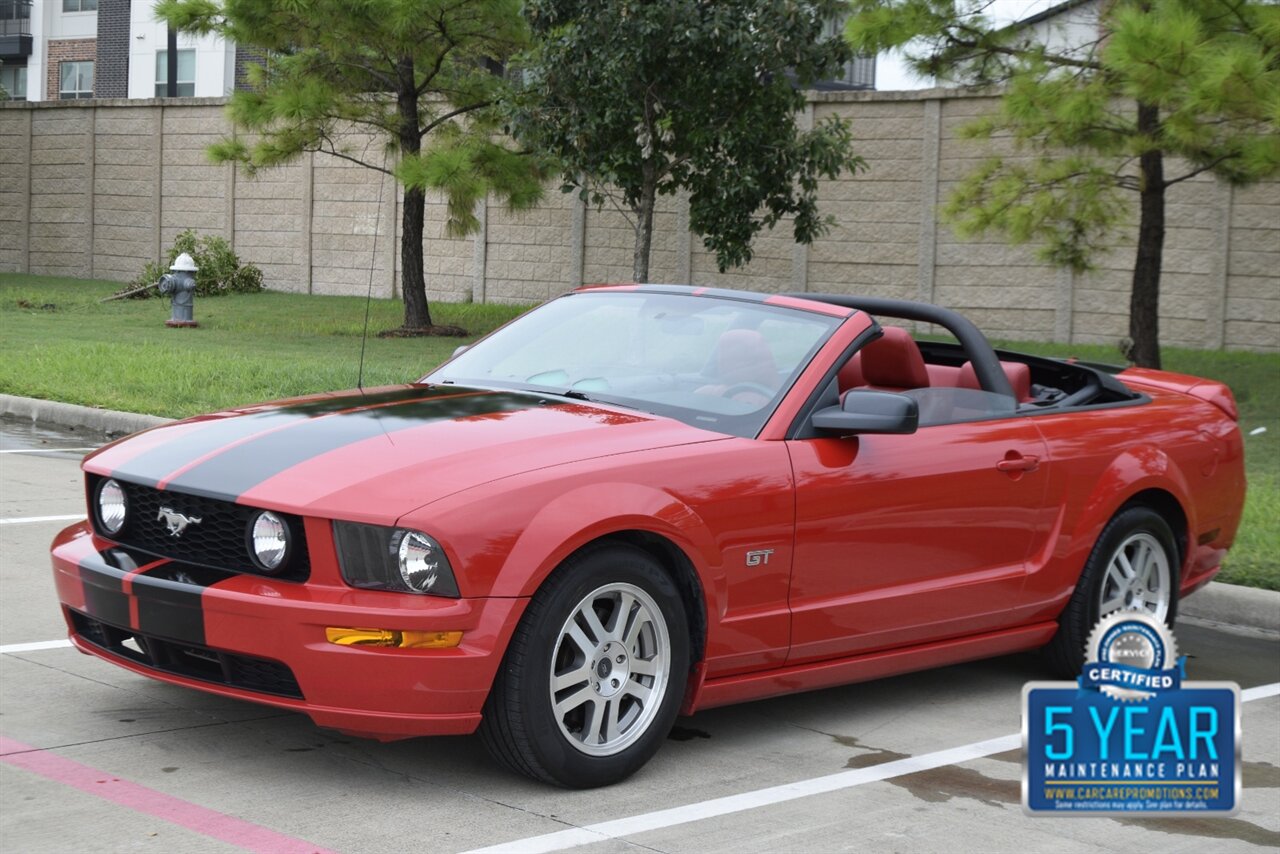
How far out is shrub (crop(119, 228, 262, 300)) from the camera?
27688 millimetres

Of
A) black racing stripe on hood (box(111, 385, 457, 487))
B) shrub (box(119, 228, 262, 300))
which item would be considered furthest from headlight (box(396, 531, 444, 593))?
shrub (box(119, 228, 262, 300))

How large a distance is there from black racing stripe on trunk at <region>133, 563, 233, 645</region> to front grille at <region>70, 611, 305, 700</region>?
3 cm

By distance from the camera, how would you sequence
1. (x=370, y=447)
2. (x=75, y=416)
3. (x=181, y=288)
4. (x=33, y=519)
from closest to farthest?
(x=370, y=447) → (x=33, y=519) → (x=75, y=416) → (x=181, y=288)

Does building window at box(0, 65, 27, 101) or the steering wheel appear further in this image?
building window at box(0, 65, 27, 101)

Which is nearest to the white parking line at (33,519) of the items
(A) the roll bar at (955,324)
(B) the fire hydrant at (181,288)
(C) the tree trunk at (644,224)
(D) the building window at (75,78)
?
(A) the roll bar at (955,324)

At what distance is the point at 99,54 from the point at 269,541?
170ft

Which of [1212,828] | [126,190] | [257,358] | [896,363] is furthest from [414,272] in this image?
[1212,828]

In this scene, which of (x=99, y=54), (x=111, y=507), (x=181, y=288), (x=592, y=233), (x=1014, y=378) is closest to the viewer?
(x=111, y=507)

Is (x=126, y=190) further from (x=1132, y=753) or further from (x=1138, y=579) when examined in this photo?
(x=1132, y=753)

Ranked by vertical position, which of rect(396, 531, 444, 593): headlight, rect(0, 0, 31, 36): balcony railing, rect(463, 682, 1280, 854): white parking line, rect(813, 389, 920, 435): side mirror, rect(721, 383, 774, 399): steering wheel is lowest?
rect(463, 682, 1280, 854): white parking line

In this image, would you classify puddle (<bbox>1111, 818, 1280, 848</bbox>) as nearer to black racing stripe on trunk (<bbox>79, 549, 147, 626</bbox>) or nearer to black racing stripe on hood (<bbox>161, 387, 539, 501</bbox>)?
black racing stripe on hood (<bbox>161, 387, 539, 501</bbox>)

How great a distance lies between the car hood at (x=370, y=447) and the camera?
437cm

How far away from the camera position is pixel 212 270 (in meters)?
27.8

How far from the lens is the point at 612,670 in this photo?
4.61 metres
